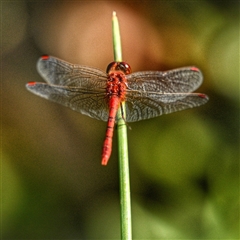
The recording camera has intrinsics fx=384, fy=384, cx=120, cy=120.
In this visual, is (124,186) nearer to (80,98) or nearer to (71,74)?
(80,98)

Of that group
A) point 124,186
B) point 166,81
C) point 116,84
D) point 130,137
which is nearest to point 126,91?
point 116,84

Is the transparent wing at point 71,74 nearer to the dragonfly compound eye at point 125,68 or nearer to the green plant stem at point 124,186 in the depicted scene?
the dragonfly compound eye at point 125,68

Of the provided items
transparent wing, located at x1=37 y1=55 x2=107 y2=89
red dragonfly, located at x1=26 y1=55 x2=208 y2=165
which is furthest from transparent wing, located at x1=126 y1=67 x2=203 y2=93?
transparent wing, located at x1=37 y1=55 x2=107 y2=89

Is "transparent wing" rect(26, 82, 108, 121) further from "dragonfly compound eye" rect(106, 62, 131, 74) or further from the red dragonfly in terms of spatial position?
"dragonfly compound eye" rect(106, 62, 131, 74)

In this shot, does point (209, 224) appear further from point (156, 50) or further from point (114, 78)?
point (156, 50)

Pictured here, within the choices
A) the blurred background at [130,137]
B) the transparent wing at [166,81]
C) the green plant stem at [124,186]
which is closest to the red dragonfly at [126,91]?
the transparent wing at [166,81]

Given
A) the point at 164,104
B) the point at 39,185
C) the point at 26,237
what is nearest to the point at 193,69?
the point at 164,104
